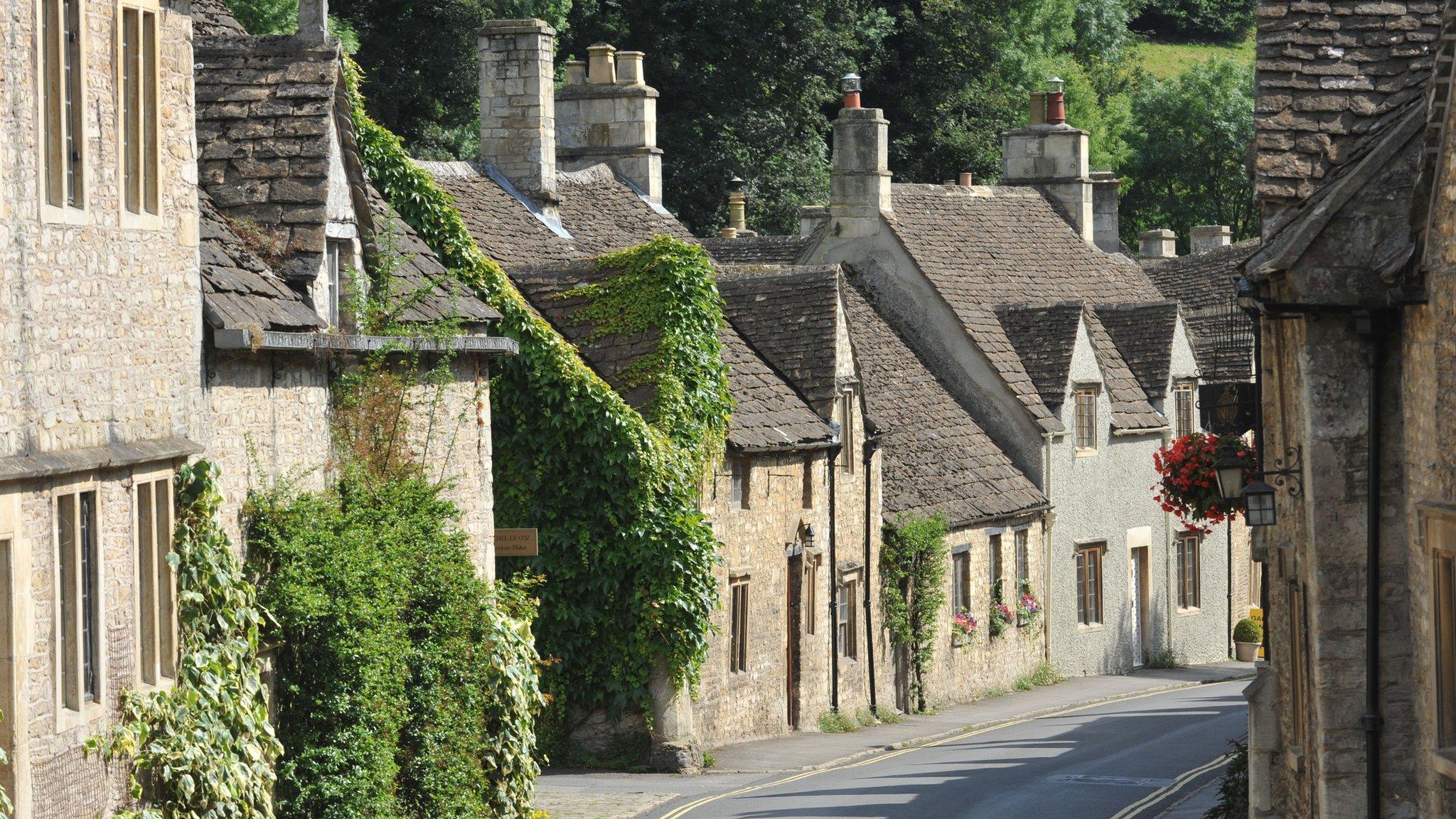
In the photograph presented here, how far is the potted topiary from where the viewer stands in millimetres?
42969

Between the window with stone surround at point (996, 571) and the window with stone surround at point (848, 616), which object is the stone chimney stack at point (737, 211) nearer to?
the window with stone surround at point (996, 571)

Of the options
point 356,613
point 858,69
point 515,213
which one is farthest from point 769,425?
point 858,69

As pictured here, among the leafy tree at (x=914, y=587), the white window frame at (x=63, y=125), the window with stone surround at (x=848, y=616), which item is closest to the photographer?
the white window frame at (x=63, y=125)

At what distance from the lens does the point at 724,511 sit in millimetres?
27391

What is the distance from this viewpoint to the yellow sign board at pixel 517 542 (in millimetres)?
23531

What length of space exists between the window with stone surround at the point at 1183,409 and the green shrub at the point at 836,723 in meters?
14.0

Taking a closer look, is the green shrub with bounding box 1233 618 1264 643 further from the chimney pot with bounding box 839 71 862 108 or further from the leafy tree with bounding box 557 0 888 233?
the leafy tree with bounding box 557 0 888 233

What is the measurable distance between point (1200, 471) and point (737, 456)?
35.2 ft

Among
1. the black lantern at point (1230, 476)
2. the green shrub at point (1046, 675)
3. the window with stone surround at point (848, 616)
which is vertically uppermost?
the black lantern at point (1230, 476)

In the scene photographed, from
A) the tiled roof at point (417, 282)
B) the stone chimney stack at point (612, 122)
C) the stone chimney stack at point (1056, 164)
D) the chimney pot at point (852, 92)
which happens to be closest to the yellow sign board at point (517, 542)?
the tiled roof at point (417, 282)

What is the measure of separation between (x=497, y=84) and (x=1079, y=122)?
138ft

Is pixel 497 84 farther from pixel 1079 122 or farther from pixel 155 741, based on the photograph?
pixel 1079 122

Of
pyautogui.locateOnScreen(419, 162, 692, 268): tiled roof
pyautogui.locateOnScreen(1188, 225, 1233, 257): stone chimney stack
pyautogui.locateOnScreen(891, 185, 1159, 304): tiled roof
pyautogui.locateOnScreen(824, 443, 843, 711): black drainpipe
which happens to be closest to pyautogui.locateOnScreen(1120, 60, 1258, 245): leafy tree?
pyautogui.locateOnScreen(1188, 225, 1233, 257): stone chimney stack

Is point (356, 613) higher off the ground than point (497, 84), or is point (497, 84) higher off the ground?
point (497, 84)
